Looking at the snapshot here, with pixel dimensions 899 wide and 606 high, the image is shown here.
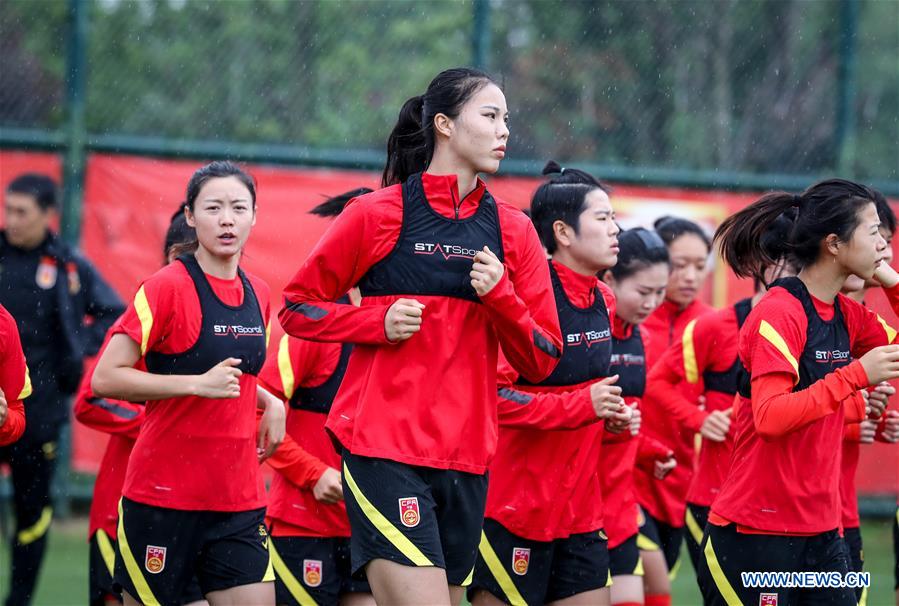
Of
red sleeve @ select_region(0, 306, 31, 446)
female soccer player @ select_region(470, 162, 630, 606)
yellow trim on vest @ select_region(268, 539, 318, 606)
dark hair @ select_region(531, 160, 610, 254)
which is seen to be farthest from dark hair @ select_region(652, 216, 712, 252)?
red sleeve @ select_region(0, 306, 31, 446)

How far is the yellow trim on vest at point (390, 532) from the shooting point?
12.9ft

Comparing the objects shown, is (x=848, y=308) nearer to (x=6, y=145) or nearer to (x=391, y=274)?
(x=391, y=274)

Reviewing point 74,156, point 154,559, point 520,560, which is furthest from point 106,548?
point 74,156

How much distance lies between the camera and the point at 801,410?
4.28m

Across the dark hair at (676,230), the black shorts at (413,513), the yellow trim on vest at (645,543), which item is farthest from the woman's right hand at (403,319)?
the dark hair at (676,230)

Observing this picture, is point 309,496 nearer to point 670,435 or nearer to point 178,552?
point 178,552

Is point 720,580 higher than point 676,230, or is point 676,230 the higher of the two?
point 676,230

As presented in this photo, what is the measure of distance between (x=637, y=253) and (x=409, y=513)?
233 centimetres

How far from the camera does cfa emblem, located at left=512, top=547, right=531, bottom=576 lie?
16.5 feet

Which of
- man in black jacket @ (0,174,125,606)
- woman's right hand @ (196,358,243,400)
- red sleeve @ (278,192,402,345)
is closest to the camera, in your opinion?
red sleeve @ (278,192,402,345)

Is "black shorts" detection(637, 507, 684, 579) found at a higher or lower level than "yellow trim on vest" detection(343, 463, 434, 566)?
lower

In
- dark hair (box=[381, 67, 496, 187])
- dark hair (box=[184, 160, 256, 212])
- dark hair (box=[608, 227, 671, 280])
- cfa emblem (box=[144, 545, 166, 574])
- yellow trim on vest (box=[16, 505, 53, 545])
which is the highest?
dark hair (box=[381, 67, 496, 187])

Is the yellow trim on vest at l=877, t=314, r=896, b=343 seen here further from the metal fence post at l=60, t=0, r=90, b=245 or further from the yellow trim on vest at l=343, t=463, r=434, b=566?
the metal fence post at l=60, t=0, r=90, b=245

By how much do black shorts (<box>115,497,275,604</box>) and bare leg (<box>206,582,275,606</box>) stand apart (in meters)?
0.02
